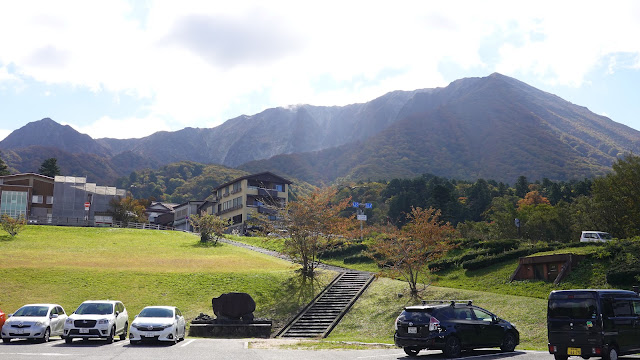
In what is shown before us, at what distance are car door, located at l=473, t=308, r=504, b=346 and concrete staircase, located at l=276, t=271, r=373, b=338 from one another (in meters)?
10.4

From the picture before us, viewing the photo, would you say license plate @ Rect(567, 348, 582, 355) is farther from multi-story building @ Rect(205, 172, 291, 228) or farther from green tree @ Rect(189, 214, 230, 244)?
multi-story building @ Rect(205, 172, 291, 228)

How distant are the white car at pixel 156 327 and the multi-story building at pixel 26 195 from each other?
7253 cm

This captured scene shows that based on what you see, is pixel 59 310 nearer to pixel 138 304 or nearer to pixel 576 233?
pixel 138 304

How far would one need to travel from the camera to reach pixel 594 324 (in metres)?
14.8

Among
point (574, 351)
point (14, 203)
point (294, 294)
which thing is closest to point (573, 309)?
point (574, 351)

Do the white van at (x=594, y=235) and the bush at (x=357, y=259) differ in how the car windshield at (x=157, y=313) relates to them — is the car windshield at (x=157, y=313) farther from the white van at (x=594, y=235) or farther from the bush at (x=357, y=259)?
the white van at (x=594, y=235)

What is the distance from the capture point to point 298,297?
113ft

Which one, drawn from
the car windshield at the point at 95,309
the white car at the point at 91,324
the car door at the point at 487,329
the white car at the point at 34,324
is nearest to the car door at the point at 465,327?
the car door at the point at 487,329

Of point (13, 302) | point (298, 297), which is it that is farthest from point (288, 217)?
point (13, 302)

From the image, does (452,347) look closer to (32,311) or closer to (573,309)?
(573,309)

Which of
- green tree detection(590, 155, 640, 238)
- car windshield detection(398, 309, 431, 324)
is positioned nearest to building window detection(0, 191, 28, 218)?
green tree detection(590, 155, 640, 238)

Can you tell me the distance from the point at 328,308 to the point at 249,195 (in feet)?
211

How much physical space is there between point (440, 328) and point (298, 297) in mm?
18381

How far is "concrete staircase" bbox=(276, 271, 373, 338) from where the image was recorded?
2817 centimetres
